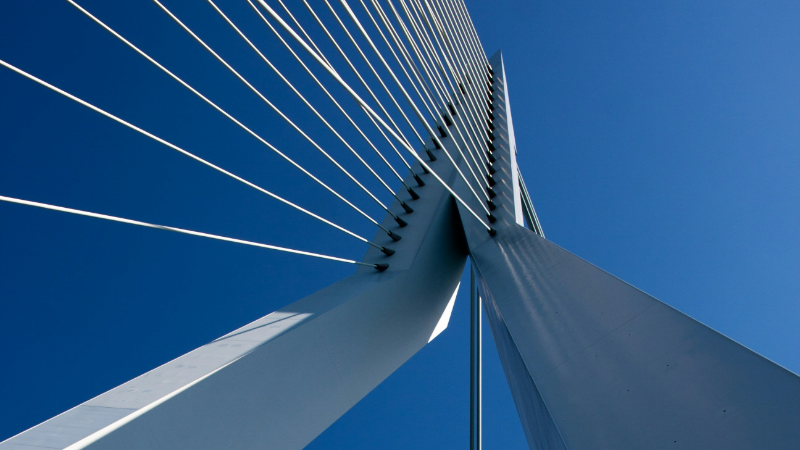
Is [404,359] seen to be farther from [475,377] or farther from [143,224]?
[143,224]

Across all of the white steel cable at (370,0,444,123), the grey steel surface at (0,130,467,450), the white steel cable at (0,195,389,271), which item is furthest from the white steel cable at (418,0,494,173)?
the white steel cable at (0,195,389,271)

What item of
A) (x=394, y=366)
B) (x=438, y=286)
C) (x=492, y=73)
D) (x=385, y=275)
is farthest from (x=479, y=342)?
(x=492, y=73)

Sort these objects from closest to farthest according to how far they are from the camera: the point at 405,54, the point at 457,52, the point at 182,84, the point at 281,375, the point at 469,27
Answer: the point at 182,84, the point at 281,375, the point at 405,54, the point at 457,52, the point at 469,27

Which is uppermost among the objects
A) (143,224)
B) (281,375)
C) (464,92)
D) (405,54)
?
(464,92)

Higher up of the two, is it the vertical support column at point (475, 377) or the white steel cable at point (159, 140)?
the white steel cable at point (159, 140)

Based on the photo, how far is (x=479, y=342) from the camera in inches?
116

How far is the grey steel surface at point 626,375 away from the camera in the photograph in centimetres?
77

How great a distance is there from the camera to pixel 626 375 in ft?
3.41

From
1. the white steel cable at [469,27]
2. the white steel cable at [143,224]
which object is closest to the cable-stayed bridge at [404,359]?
the white steel cable at [143,224]

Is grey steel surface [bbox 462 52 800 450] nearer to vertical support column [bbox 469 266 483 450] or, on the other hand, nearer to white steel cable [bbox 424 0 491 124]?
vertical support column [bbox 469 266 483 450]

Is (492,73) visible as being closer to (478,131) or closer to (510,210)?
(478,131)

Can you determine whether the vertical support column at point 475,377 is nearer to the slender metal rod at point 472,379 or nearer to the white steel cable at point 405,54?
the slender metal rod at point 472,379

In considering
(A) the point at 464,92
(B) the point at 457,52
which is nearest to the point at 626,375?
(A) the point at 464,92

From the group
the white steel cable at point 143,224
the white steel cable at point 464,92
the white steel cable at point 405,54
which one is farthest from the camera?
the white steel cable at point 464,92
